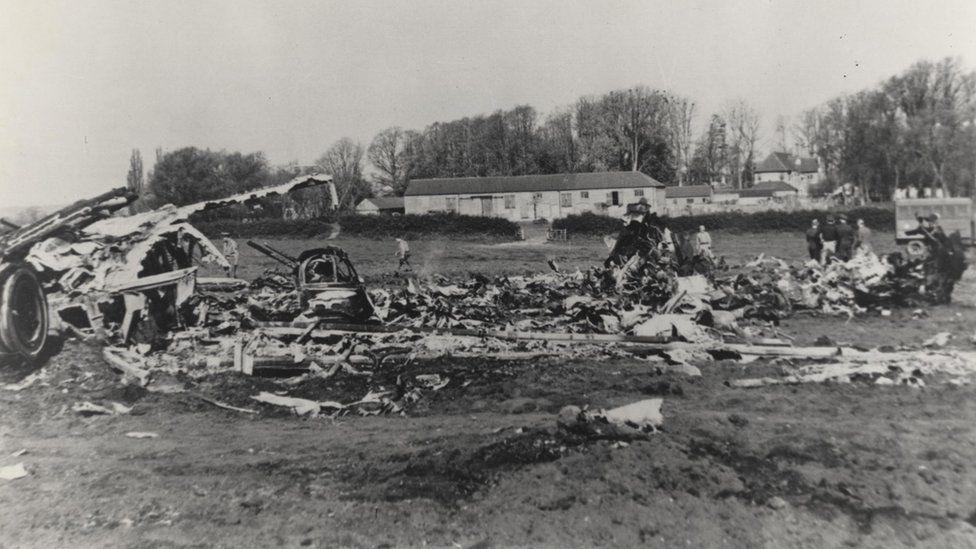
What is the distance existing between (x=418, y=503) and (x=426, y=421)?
140 centimetres

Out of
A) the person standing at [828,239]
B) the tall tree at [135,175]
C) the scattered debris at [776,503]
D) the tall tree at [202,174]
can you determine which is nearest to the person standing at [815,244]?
the person standing at [828,239]

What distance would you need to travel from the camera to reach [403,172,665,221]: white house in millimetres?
14734

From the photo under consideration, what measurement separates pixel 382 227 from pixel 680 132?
6.91m

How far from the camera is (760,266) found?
48.5 feet

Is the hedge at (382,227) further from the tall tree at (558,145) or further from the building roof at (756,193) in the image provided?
the building roof at (756,193)

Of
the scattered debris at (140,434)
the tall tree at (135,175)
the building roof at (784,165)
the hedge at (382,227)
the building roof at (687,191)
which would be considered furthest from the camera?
the building roof at (784,165)

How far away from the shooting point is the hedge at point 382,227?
8.66m

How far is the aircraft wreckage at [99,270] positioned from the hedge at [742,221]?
531 inches

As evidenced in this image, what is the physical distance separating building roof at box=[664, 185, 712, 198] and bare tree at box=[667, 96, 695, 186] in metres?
0.31

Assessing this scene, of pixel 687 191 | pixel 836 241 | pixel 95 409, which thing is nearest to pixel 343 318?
pixel 95 409

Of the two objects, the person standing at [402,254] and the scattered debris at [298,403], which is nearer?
the scattered debris at [298,403]

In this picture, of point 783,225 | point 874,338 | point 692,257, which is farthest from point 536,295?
point 783,225

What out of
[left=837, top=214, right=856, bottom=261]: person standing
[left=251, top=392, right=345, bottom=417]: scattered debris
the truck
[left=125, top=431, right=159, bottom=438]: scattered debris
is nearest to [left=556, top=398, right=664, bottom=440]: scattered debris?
[left=251, top=392, right=345, bottom=417]: scattered debris

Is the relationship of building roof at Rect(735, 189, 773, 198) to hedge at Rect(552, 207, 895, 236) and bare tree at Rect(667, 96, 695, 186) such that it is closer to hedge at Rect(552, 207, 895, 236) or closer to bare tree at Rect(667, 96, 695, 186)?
hedge at Rect(552, 207, 895, 236)
